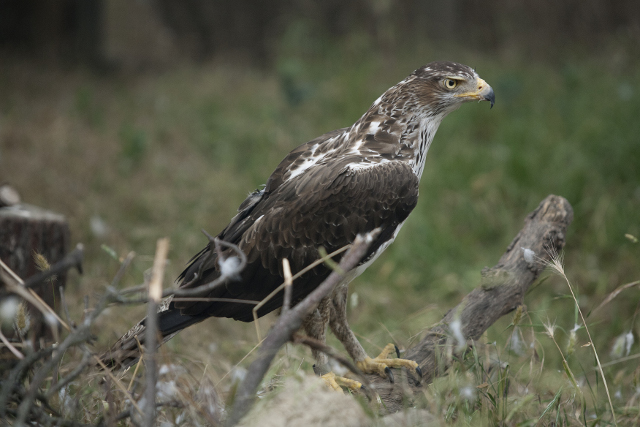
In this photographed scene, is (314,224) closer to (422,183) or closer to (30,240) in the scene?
(30,240)

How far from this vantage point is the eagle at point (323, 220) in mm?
2463

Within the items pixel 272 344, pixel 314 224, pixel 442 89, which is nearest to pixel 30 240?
pixel 314 224

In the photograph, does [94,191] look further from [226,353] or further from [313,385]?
[313,385]

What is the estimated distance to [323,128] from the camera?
20.8ft

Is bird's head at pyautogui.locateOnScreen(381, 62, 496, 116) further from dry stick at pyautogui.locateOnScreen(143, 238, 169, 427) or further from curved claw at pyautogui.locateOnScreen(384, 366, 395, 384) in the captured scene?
dry stick at pyautogui.locateOnScreen(143, 238, 169, 427)

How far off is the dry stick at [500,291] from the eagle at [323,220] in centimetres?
10

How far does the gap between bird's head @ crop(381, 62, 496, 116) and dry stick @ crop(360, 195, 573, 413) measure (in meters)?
0.67

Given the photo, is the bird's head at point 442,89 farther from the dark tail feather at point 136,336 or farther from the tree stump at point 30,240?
the tree stump at point 30,240

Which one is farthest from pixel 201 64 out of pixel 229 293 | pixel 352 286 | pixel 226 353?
pixel 229 293

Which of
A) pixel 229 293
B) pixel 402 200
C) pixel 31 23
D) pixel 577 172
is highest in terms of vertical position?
pixel 31 23

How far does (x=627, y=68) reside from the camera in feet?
22.0

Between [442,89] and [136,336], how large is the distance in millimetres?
1763

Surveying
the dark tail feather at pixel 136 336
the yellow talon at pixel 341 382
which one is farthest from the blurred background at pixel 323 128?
the dark tail feather at pixel 136 336

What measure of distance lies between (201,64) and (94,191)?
4.05m
